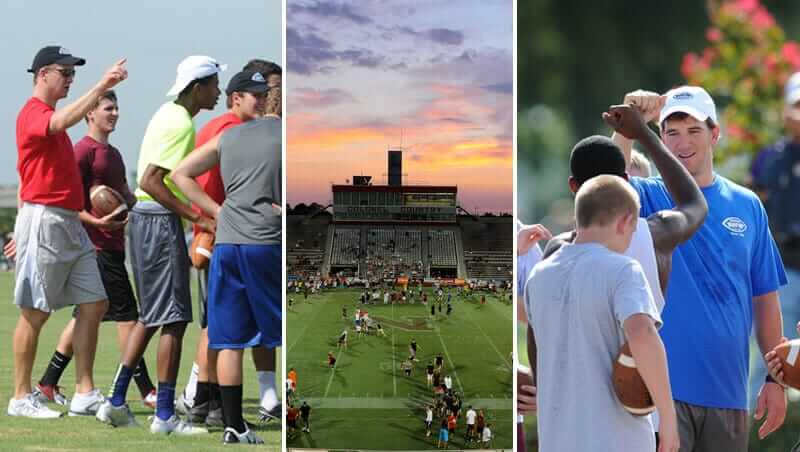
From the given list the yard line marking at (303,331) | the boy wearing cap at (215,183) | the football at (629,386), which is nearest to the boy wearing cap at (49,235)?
the boy wearing cap at (215,183)

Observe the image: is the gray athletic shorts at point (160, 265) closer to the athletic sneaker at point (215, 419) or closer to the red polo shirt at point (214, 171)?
the red polo shirt at point (214, 171)

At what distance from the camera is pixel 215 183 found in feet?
15.5

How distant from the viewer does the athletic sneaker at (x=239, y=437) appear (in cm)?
463

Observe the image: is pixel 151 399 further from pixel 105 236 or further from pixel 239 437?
pixel 105 236

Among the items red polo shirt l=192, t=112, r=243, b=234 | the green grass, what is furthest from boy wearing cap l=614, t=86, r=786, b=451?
red polo shirt l=192, t=112, r=243, b=234

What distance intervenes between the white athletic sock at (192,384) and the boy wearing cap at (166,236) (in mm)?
94

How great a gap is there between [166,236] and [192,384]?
1.99 feet

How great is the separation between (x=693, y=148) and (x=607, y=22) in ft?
2.06

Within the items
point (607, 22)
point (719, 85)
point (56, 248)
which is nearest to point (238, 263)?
point (56, 248)

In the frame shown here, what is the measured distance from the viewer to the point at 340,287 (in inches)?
180

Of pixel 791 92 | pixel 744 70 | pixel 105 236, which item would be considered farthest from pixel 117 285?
pixel 791 92

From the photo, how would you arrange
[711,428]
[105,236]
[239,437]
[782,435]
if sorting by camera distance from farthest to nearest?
1. [105,236]
2. [239,437]
3. [782,435]
4. [711,428]

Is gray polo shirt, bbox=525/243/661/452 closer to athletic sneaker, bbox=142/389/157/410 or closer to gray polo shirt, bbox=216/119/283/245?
gray polo shirt, bbox=216/119/283/245

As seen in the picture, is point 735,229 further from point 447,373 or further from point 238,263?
point 238,263
